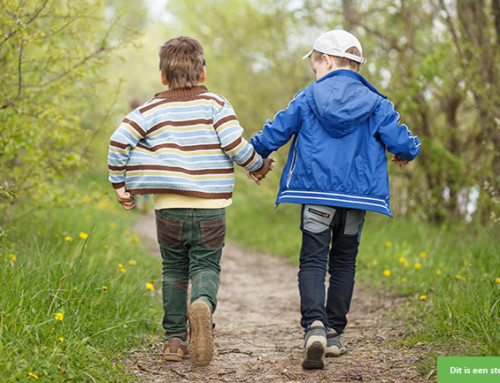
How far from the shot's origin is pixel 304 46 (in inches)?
288

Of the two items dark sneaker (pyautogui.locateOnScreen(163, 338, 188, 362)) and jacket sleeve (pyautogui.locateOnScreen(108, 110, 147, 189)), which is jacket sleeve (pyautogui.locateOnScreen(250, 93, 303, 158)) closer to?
jacket sleeve (pyautogui.locateOnScreen(108, 110, 147, 189))

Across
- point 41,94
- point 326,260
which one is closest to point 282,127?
point 326,260

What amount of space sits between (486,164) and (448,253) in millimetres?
1388

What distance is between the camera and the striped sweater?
278cm

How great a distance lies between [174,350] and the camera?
2850 millimetres

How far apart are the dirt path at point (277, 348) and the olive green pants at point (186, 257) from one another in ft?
0.93

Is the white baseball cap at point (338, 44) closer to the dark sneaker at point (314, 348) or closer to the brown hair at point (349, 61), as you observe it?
the brown hair at point (349, 61)

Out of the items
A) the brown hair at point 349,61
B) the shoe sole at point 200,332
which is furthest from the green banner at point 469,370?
the brown hair at point 349,61

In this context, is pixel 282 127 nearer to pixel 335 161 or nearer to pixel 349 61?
pixel 335 161

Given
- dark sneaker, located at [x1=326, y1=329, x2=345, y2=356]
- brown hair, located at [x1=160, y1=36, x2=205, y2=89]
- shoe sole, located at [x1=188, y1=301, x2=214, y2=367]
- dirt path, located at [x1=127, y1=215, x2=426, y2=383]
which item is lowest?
dirt path, located at [x1=127, y1=215, x2=426, y2=383]

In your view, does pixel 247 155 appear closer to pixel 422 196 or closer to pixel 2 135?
pixel 2 135

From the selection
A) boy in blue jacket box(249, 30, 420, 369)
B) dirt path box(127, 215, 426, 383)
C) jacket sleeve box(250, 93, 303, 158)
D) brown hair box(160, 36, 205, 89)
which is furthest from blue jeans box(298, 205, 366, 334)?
brown hair box(160, 36, 205, 89)

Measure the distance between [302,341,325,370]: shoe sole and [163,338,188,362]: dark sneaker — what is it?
664mm

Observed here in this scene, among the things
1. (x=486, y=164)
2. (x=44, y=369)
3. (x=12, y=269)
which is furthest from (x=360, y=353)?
(x=486, y=164)
